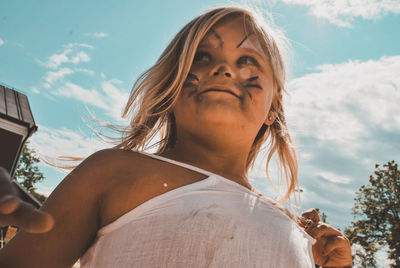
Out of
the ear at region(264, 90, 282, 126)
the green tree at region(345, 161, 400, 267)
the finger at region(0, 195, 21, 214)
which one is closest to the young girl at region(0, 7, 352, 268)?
the finger at region(0, 195, 21, 214)

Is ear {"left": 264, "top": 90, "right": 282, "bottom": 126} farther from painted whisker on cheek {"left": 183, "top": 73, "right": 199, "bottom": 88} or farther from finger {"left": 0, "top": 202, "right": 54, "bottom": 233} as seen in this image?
finger {"left": 0, "top": 202, "right": 54, "bottom": 233}

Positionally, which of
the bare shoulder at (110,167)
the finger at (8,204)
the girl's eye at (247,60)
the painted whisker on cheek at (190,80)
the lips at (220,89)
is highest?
the girl's eye at (247,60)

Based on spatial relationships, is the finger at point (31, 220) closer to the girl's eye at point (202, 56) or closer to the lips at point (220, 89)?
the lips at point (220, 89)

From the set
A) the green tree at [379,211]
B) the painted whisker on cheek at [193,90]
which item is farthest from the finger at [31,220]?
the green tree at [379,211]

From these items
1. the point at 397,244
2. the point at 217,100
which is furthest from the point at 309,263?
the point at 397,244

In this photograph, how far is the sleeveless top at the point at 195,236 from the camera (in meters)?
1.02

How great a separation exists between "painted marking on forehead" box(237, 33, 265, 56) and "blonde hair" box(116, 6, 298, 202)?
0.05 meters

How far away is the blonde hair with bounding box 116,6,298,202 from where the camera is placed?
71.1 inches

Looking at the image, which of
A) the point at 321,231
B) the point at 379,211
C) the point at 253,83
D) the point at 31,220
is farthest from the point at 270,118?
the point at 379,211

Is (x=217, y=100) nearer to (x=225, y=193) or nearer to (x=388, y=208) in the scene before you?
(x=225, y=193)

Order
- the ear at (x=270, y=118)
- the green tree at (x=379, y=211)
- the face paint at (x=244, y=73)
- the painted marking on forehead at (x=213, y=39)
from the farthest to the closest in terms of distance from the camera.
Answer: the green tree at (x=379, y=211), the ear at (x=270, y=118), the painted marking on forehead at (x=213, y=39), the face paint at (x=244, y=73)

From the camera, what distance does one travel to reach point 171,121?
6.72ft

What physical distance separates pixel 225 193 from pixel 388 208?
75.3 ft

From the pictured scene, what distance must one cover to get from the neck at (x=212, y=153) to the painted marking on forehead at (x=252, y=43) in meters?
0.50
